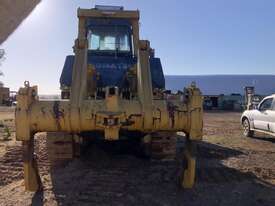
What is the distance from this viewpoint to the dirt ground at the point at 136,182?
699cm

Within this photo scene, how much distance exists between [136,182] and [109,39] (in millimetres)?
3780

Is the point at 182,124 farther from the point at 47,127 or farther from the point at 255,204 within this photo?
the point at 47,127

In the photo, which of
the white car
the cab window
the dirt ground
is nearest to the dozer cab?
the dirt ground

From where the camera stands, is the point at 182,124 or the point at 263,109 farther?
the point at 263,109

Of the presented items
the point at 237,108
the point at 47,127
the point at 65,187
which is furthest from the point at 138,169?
the point at 237,108

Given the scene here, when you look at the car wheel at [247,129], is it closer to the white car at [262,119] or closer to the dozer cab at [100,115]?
the white car at [262,119]

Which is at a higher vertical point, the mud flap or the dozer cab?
the dozer cab

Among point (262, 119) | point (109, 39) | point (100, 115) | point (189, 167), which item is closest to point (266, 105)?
point (262, 119)

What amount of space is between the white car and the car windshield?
680cm

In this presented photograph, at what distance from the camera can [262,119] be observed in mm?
16094

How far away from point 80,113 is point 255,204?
2893 mm

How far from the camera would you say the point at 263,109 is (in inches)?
639

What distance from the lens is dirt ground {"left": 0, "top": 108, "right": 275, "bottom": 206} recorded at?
275 inches

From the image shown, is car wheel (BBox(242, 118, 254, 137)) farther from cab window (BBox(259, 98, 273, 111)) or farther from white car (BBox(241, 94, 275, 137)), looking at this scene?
cab window (BBox(259, 98, 273, 111))
